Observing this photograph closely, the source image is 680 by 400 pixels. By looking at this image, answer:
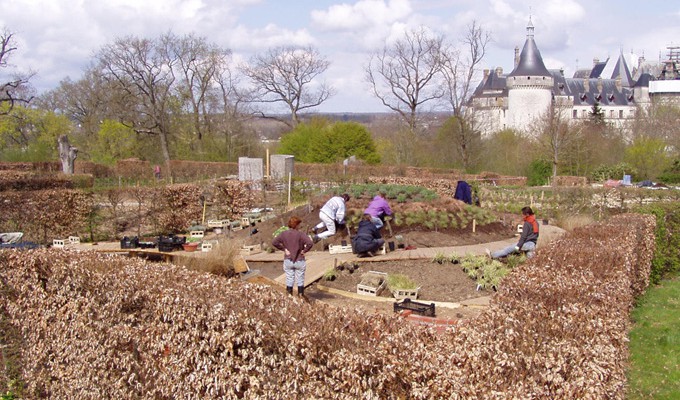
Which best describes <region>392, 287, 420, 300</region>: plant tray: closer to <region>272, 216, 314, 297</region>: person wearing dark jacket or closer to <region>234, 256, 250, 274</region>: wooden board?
<region>272, 216, 314, 297</region>: person wearing dark jacket

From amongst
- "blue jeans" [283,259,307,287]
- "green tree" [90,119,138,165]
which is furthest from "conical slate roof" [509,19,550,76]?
"blue jeans" [283,259,307,287]

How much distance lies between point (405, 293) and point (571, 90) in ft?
313

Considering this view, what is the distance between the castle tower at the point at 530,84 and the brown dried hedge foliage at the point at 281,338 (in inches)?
2992

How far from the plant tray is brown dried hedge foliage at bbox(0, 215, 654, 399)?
2.82 meters

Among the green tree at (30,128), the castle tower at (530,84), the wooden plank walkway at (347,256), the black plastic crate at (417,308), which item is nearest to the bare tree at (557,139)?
the wooden plank walkway at (347,256)

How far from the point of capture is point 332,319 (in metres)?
4.83

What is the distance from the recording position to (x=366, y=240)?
13250 millimetres

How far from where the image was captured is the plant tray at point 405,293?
1008 centimetres

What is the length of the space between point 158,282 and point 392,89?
4974 cm

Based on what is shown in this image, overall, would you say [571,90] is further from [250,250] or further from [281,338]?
[281,338]

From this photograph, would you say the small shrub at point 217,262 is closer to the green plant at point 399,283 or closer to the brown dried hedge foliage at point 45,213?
the green plant at point 399,283

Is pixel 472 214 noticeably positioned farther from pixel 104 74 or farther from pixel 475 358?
pixel 104 74

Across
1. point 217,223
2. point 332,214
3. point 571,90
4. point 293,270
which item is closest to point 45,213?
point 217,223

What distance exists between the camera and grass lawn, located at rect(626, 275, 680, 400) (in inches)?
278
